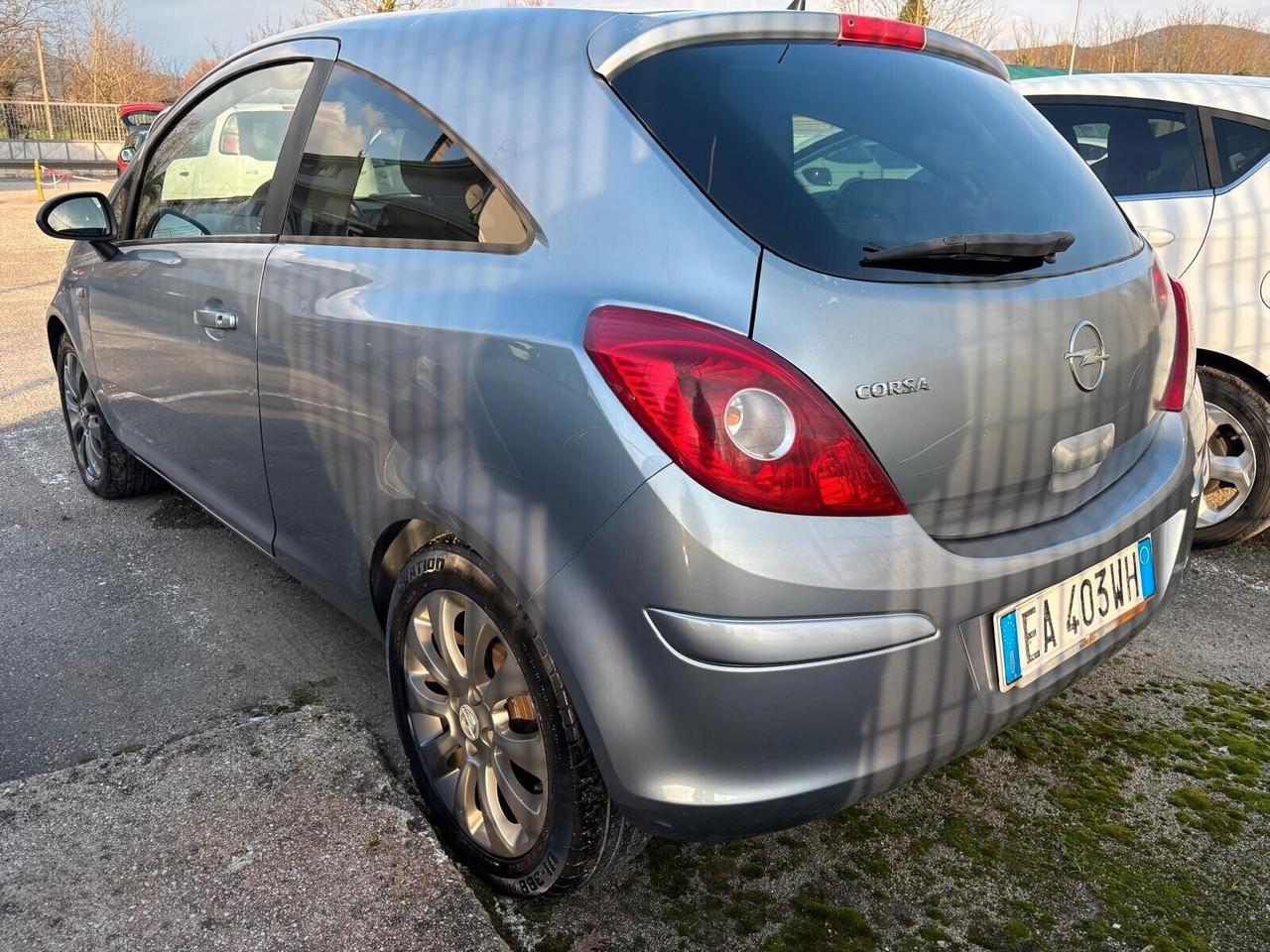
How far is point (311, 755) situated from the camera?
2.48 m

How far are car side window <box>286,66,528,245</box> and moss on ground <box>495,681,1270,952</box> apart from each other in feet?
4.33

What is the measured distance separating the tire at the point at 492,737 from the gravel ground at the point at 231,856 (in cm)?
11

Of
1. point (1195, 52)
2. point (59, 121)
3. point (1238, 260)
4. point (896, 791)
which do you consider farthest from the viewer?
point (1195, 52)

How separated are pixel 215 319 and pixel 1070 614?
2.11 meters

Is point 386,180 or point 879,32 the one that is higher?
point 879,32

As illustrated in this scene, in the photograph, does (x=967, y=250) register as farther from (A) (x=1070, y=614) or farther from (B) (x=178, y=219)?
(B) (x=178, y=219)

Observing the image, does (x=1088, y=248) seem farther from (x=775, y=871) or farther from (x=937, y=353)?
(x=775, y=871)

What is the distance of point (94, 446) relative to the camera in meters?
4.20

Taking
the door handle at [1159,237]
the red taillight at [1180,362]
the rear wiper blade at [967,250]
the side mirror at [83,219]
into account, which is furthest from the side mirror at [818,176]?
the side mirror at [83,219]

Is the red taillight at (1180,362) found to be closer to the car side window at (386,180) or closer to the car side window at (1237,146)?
the car side window at (386,180)

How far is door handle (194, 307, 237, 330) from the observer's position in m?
2.59

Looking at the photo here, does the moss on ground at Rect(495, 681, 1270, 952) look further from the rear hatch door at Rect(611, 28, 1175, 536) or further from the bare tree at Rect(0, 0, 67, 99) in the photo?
the bare tree at Rect(0, 0, 67, 99)

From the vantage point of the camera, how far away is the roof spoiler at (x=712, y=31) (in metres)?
1.84

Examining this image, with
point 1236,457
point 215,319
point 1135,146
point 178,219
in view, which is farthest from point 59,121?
point 1236,457
